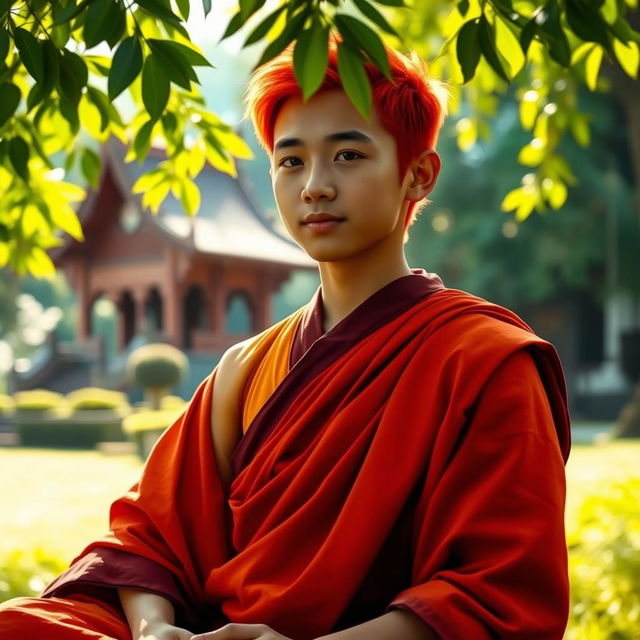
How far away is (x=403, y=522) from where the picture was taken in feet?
7.02

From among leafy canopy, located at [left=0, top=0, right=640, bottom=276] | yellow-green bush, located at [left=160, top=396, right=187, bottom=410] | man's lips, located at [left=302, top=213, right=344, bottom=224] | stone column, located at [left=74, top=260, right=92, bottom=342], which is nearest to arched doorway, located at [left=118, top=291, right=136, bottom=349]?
stone column, located at [left=74, top=260, right=92, bottom=342]

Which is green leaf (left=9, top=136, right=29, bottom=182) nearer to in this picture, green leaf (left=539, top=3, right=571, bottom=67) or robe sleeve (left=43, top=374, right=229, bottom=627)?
robe sleeve (left=43, top=374, right=229, bottom=627)

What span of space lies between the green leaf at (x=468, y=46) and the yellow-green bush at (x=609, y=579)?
8.45 feet

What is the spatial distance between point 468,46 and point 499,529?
97cm

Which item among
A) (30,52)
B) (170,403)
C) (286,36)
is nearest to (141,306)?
(170,403)

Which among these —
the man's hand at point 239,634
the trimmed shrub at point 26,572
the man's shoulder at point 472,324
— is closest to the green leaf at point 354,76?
the man's shoulder at point 472,324

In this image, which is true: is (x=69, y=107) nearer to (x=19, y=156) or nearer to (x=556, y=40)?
(x=19, y=156)

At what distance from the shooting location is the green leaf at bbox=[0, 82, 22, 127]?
7.48 ft

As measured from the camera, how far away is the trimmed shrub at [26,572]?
4168mm

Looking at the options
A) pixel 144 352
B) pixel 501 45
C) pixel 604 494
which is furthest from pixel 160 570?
pixel 144 352

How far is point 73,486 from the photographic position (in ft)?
35.3

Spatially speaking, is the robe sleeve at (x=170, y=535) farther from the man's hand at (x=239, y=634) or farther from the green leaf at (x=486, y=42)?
the green leaf at (x=486, y=42)

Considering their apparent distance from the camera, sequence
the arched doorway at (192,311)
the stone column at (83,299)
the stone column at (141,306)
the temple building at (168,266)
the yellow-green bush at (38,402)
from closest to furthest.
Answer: the yellow-green bush at (38,402)
the temple building at (168,266)
the stone column at (141,306)
the arched doorway at (192,311)
the stone column at (83,299)

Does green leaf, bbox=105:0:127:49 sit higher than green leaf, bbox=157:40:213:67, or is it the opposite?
green leaf, bbox=105:0:127:49
